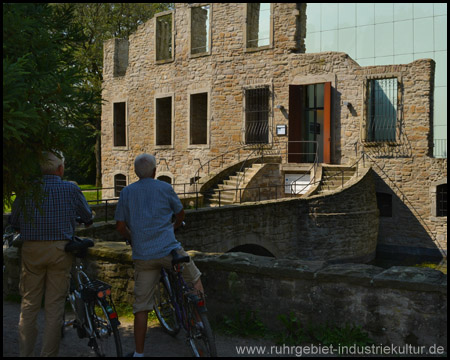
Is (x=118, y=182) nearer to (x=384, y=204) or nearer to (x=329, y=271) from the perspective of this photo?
(x=384, y=204)

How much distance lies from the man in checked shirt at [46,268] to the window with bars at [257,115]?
16.7 meters

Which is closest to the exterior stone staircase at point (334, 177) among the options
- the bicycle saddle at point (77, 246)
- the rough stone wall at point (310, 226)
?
the rough stone wall at point (310, 226)

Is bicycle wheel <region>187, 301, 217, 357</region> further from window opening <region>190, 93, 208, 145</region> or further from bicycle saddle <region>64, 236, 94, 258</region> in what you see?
window opening <region>190, 93, 208, 145</region>

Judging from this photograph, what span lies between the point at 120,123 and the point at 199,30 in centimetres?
639

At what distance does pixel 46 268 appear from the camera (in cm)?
435

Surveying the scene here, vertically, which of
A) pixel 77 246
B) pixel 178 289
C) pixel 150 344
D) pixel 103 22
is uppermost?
pixel 103 22

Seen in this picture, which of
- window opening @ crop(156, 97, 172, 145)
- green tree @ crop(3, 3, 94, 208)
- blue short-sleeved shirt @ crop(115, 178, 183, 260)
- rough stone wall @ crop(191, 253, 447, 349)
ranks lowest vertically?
rough stone wall @ crop(191, 253, 447, 349)

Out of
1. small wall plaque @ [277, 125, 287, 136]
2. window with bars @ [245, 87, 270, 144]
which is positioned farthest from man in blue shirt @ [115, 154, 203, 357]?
window with bars @ [245, 87, 270, 144]

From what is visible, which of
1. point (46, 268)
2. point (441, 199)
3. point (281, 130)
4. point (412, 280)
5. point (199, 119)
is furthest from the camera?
point (199, 119)

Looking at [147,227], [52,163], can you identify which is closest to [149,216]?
[147,227]

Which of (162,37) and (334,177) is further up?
(162,37)

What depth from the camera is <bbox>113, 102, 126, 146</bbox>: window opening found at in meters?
26.3

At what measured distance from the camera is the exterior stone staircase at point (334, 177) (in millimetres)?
17859

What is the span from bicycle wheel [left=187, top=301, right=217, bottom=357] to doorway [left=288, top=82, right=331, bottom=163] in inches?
563
